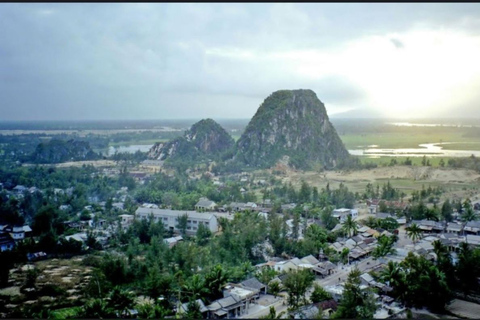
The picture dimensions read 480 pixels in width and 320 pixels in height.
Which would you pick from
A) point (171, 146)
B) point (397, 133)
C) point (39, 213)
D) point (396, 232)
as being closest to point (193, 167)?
point (171, 146)

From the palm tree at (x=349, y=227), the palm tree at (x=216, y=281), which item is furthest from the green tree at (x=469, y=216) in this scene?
the palm tree at (x=216, y=281)

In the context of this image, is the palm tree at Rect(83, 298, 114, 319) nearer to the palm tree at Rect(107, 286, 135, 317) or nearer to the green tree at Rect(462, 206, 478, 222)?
the palm tree at Rect(107, 286, 135, 317)

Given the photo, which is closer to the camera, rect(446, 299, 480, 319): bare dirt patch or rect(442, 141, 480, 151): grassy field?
rect(446, 299, 480, 319): bare dirt patch

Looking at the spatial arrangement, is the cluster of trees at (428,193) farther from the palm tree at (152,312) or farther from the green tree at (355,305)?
the palm tree at (152,312)

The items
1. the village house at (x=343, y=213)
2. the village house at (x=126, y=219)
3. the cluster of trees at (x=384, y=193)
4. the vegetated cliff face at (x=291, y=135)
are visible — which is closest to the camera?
the village house at (x=126, y=219)

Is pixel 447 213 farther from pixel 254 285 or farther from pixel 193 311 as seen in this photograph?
pixel 193 311

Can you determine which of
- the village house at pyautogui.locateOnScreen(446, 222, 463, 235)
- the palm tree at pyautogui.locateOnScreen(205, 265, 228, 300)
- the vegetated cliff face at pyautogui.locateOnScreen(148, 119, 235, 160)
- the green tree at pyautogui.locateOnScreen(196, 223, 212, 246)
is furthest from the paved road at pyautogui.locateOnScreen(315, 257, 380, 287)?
the vegetated cliff face at pyautogui.locateOnScreen(148, 119, 235, 160)
